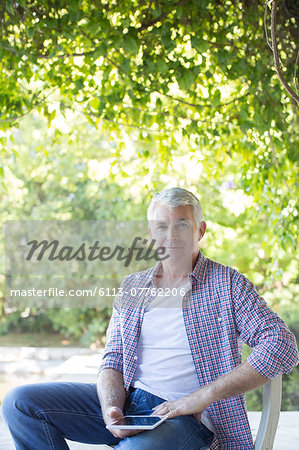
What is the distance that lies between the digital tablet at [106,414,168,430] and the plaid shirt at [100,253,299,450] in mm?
143

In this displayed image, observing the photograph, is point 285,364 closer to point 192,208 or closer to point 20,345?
point 192,208

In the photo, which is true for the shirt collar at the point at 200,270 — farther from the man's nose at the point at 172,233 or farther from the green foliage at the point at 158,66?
the green foliage at the point at 158,66

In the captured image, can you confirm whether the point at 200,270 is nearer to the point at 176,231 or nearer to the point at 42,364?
the point at 176,231

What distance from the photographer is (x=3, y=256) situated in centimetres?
657

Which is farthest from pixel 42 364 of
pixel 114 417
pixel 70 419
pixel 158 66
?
pixel 114 417

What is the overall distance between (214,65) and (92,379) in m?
2.25

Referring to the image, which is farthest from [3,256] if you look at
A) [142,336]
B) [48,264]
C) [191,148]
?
[142,336]

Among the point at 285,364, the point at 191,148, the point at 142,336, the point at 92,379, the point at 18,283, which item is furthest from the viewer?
the point at 18,283

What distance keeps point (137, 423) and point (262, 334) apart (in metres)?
0.43

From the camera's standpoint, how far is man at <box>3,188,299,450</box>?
57.5 inches

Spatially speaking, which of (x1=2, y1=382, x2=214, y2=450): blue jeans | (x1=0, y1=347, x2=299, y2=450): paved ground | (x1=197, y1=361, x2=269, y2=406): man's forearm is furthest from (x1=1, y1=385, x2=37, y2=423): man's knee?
(x1=0, y1=347, x2=299, y2=450): paved ground

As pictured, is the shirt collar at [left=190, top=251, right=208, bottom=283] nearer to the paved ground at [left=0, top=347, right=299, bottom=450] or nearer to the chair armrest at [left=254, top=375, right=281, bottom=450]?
the chair armrest at [left=254, top=375, right=281, bottom=450]

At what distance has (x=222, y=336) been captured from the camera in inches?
63.2

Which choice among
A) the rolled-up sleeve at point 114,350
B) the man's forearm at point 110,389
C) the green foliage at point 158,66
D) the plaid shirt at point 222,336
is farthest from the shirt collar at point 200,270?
the green foliage at point 158,66
